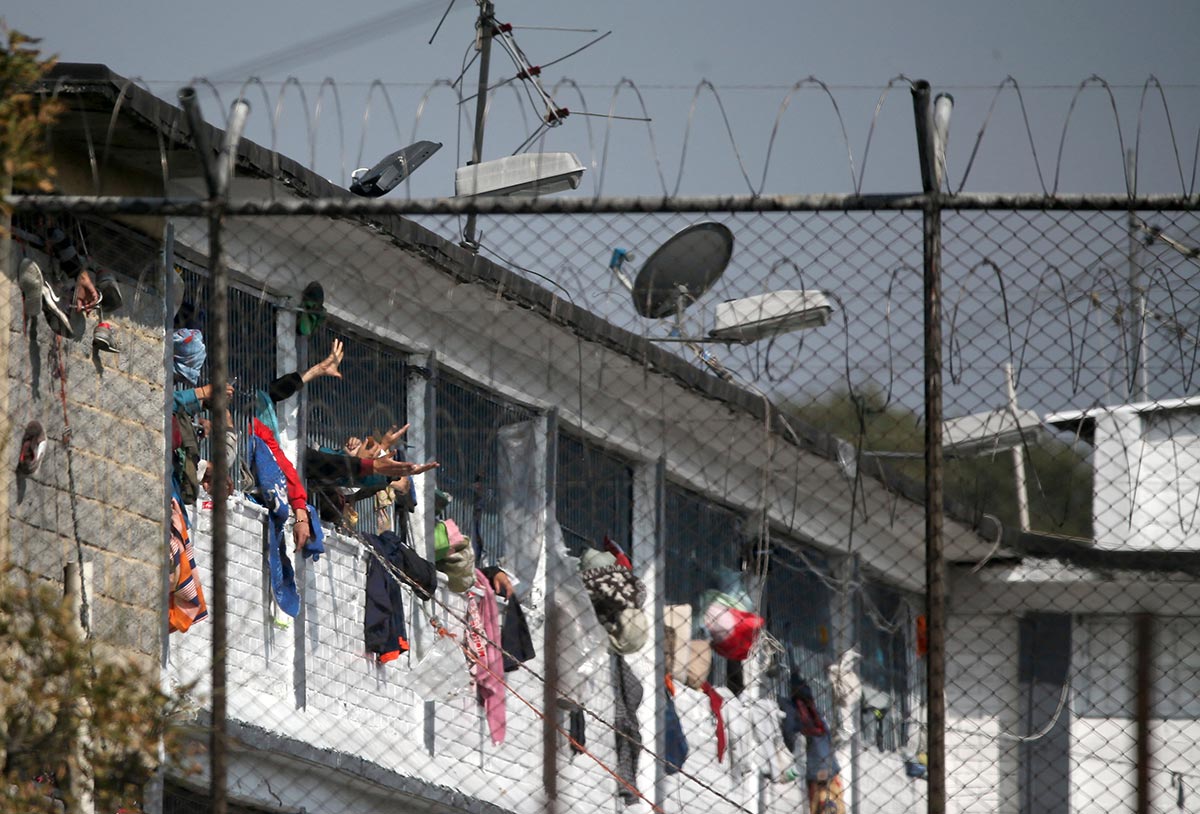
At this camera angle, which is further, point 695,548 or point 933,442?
point 695,548

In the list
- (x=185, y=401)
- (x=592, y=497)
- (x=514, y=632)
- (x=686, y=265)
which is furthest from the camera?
(x=592, y=497)

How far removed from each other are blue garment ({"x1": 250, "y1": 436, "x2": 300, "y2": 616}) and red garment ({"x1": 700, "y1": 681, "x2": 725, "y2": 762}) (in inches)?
193

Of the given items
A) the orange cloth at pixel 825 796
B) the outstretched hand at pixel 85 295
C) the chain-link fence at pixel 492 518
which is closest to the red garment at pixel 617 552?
the chain-link fence at pixel 492 518

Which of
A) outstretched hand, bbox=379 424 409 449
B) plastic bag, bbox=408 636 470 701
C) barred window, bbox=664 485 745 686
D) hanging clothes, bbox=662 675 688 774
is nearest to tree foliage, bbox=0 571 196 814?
outstretched hand, bbox=379 424 409 449

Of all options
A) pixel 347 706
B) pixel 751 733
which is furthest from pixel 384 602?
pixel 751 733

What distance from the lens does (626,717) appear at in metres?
12.3

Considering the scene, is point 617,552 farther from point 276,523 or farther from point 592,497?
point 276,523

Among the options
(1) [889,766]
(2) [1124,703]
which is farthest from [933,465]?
(2) [1124,703]

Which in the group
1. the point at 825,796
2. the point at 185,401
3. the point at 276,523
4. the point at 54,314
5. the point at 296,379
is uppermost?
the point at 54,314

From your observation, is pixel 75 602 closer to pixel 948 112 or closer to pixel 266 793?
pixel 266 793

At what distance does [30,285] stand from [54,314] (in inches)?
7.5

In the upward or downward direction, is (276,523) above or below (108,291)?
below

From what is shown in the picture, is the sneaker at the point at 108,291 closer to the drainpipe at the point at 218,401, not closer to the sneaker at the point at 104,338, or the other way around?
the sneaker at the point at 104,338

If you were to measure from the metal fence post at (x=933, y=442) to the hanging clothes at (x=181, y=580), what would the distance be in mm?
3774
